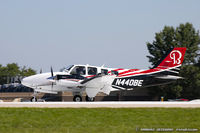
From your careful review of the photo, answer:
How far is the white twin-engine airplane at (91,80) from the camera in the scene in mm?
27594

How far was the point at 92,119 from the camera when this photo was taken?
17.6m

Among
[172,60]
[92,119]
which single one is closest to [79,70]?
[172,60]

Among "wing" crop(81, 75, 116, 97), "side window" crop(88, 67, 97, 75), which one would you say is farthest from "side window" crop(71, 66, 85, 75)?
"wing" crop(81, 75, 116, 97)

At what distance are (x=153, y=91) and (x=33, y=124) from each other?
1567 inches

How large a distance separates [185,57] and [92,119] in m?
40.4

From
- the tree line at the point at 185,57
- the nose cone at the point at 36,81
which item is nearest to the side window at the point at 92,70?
the nose cone at the point at 36,81

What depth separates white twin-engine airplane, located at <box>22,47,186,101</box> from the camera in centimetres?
2759

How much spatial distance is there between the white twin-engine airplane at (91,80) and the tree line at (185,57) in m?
23.1

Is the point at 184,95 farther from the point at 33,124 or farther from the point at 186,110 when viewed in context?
the point at 33,124

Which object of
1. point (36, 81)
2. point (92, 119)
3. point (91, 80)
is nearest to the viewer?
point (92, 119)

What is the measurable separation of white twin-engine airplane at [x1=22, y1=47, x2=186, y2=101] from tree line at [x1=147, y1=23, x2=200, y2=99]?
23108 mm

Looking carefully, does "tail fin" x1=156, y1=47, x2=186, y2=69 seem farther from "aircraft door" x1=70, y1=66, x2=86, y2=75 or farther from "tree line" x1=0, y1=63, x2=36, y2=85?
"tree line" x1=0, y1=63, x2=36, y2=85

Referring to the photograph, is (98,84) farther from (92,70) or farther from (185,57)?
(185,57)

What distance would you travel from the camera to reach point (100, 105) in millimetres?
20859
